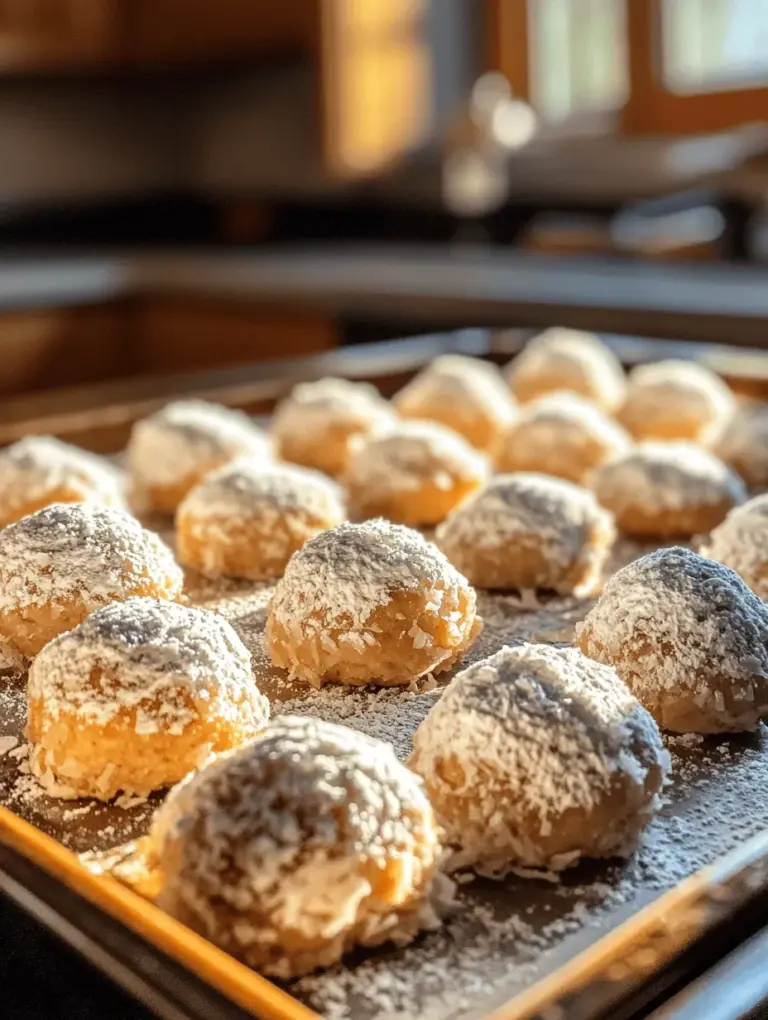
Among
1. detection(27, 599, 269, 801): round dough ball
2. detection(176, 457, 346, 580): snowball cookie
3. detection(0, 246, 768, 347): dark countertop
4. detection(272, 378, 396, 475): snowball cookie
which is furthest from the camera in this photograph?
detection(0, 246, 768, 347): dark countertop

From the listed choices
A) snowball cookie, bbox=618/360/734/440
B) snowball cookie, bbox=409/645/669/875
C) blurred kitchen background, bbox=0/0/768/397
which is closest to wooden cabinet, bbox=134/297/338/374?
blurred kitchen background, bbox=0/0/768/397

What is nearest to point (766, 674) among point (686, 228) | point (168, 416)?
point (168, 416)

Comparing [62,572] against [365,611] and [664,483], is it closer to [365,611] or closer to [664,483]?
[365,611]

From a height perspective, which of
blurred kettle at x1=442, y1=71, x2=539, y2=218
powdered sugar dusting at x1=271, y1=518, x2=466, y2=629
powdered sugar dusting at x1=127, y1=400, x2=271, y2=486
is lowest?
powdered sugar dusting at x1=127, y1=400, x2=271, y2=486

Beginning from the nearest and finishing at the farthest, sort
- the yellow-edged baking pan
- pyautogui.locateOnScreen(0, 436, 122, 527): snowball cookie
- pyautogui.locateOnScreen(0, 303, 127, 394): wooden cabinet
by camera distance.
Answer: the yellow-edged baking pan
pyautogui.locateOnScreen(0, 436, 122, 527): snowball cookie
pyautogui.locateOnScreen(0, 303, 127, 394): wooden cabinet

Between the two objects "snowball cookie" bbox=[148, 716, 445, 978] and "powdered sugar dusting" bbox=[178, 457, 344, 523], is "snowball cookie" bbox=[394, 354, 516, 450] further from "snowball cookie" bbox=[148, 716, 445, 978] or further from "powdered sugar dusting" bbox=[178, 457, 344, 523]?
"snowball cookie" bbox=[148, 716, 445, 978]

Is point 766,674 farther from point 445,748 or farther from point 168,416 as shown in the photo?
point 168,416

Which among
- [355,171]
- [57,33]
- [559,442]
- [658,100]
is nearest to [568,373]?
[559,442]
